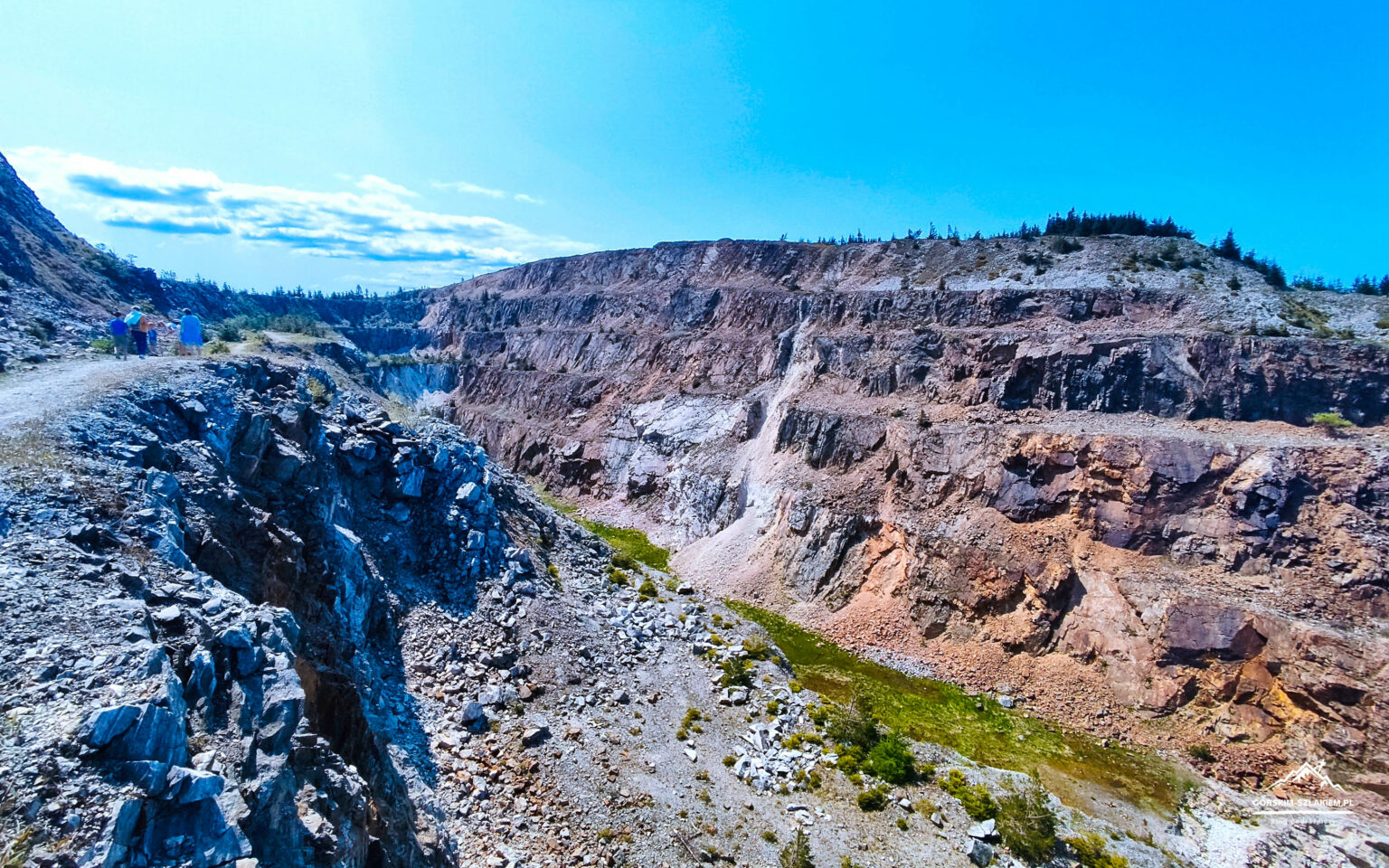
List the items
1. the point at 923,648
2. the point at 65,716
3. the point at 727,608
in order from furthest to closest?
the point at 727,608 → the point at 923,648 → the point at 65,716

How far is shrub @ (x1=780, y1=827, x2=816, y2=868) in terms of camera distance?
1603 centimetres

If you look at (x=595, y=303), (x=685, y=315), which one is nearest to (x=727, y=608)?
(x=685, y=315)

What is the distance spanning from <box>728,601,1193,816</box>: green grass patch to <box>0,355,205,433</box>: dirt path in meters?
23.7

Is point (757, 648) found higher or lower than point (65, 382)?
lower

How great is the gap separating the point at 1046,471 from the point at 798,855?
21336 mm

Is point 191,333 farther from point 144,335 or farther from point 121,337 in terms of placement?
point 121,337

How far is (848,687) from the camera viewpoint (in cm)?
2608

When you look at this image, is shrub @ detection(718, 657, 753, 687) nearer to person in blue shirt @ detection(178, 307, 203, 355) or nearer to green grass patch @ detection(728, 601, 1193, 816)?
green grass patch @ detection(728, 601, 1193, 816)

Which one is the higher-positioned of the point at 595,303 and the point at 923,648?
the point at 595,303

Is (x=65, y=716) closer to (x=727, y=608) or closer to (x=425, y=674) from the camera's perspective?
(x=425, y=674)

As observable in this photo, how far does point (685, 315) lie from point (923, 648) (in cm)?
3705

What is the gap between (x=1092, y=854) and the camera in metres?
17.7

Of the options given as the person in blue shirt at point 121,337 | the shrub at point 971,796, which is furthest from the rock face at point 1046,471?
the person in blue shirt at point 121,337

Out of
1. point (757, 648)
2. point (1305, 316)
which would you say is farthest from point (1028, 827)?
point (1305, 316)
